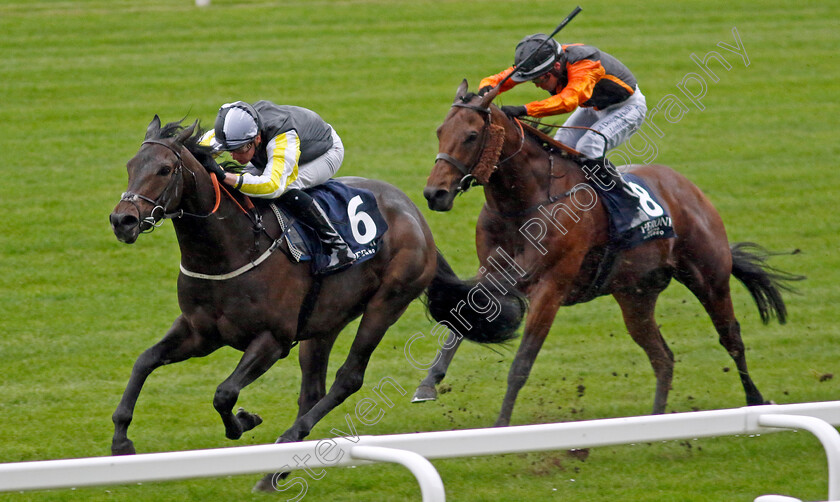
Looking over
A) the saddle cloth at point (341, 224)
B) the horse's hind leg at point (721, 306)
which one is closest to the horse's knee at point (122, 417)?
the saddle cloth at point (341, 224)

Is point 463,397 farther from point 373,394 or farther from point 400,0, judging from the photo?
point 400,0

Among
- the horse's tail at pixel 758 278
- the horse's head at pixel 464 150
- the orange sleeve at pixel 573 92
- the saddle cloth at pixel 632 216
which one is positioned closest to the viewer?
the horse's head at pixel 464 150

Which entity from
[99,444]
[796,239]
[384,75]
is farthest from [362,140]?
[99,444]

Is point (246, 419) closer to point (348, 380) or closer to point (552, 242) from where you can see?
point (348, 380)

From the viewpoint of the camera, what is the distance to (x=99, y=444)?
5000mm

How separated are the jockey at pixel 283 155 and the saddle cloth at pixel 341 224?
4cm

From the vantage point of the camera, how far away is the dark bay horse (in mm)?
4133

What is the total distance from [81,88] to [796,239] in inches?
301

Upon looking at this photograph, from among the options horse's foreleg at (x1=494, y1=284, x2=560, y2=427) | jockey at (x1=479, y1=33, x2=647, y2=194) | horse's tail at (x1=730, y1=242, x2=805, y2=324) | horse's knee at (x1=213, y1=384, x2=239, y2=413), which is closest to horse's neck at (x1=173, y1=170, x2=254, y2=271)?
horse's knee at (x1=213, y1=384, x2=239, y2=413)

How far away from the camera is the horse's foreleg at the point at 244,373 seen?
4316 millimetres

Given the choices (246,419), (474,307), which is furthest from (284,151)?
(474,307)

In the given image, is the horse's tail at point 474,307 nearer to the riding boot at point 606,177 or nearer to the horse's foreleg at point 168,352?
the riding boot at point 606,177

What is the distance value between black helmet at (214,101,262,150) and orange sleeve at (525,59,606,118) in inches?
58.2

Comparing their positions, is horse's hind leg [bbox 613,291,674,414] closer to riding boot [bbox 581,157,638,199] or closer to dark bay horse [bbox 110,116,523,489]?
riding boot [bbox 581,157,638,199]
